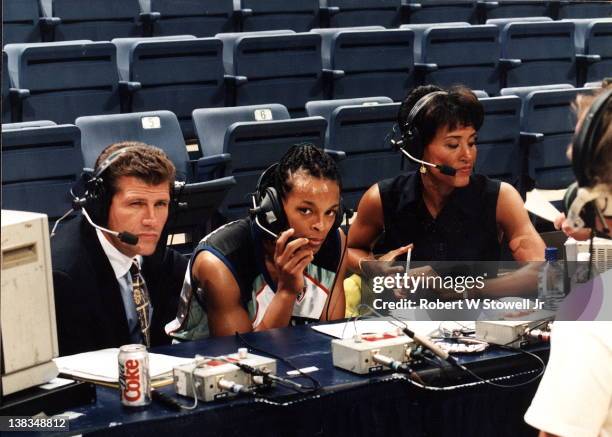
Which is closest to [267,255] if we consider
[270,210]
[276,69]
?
[270,210]

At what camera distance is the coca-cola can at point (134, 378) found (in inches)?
87.9

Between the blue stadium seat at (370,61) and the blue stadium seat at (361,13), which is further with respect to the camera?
the blue stadium seat at (361,13)

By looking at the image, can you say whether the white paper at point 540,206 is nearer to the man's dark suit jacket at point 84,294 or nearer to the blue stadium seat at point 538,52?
the blue stadium seat at point 538,52

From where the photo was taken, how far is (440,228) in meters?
3.60

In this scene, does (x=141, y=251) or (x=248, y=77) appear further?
(x=248, y=77)

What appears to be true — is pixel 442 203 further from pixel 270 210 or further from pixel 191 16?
pixel 191 16

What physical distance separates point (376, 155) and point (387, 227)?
4.34ft

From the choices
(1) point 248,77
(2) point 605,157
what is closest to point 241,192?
(1) point 248,77

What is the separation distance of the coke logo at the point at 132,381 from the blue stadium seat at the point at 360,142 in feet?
8.60

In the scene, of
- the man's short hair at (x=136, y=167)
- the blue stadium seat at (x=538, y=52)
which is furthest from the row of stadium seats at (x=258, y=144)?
the man's short hair at (x=136, y=167)

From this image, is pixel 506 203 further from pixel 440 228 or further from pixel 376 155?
pixel 376 155

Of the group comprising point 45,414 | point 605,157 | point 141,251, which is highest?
point 605,157

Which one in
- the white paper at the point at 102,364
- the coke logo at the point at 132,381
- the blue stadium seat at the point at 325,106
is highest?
the blue stadium seat at the point at 325,106

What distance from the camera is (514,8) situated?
7496 millimetres
